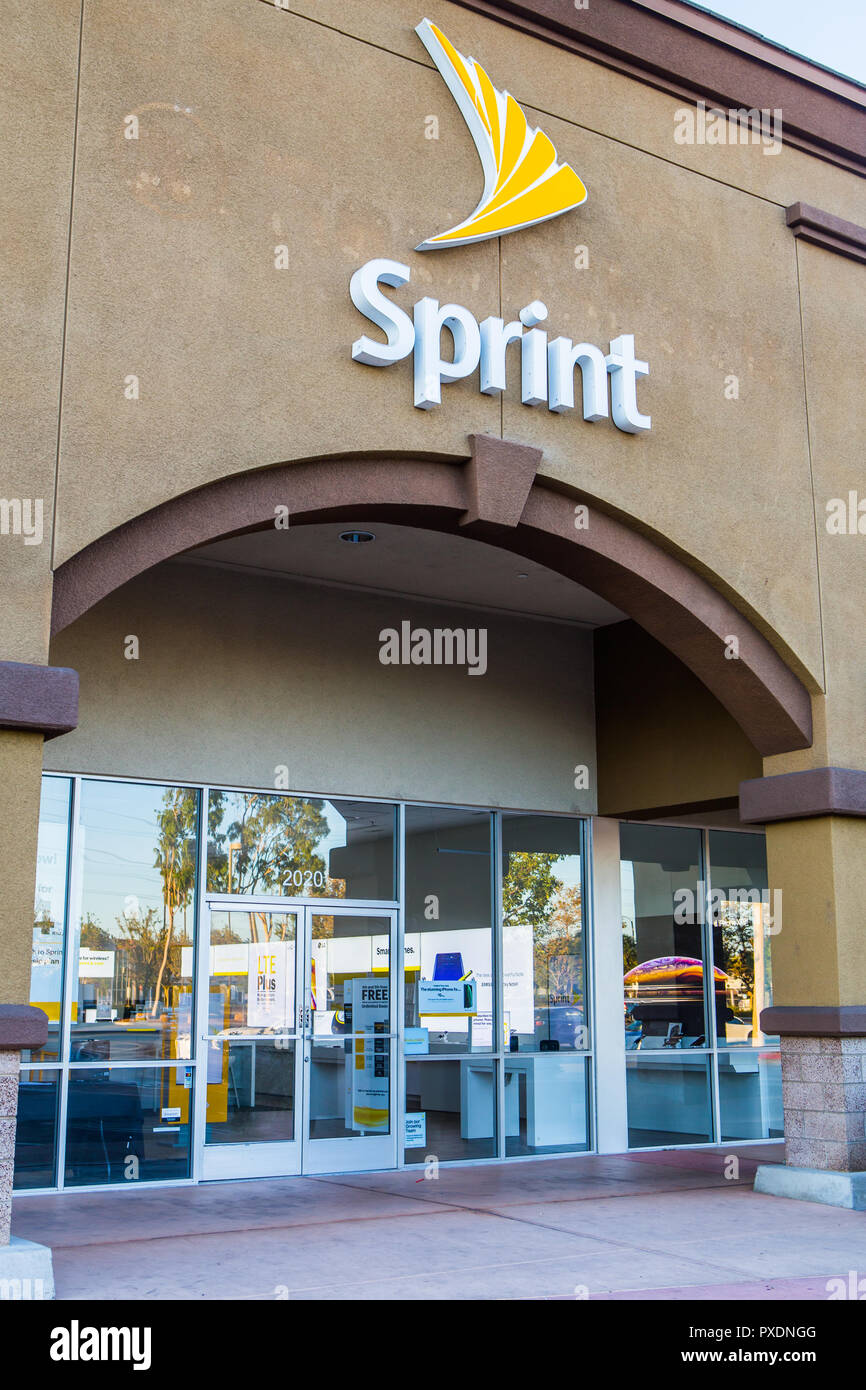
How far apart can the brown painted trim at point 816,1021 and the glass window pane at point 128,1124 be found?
5.23 metres

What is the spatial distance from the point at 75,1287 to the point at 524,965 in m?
7.50

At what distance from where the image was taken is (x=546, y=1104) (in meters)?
14.3

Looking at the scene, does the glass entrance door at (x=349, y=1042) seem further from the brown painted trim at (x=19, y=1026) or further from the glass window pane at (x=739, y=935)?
the brown painted trim at (x=19, y=1026)

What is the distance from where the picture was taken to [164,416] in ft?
27.6

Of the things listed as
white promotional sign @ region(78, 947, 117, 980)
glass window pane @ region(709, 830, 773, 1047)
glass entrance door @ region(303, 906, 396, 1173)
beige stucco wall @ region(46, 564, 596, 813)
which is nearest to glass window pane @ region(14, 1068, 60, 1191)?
white promotional sign @ region(78, 947, 117, 980)

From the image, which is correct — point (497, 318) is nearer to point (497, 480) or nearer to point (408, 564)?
point (497, 480)

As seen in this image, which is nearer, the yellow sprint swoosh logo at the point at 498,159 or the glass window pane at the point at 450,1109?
the yellow sprint swoosh logo at the point at 498,159

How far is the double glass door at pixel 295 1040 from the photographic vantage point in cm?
1226

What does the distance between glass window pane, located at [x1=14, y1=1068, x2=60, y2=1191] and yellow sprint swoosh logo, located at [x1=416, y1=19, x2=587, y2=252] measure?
7.53m

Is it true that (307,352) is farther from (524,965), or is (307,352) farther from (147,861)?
(524,965)

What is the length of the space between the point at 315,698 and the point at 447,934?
2840 mm

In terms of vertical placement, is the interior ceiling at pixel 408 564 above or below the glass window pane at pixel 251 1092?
above

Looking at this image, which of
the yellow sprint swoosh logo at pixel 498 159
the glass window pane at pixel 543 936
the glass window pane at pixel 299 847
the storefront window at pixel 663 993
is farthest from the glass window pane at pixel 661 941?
the yellow sprint swoosh logo at pixel 498 159

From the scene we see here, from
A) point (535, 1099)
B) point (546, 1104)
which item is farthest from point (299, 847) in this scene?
point (546, 1104)
